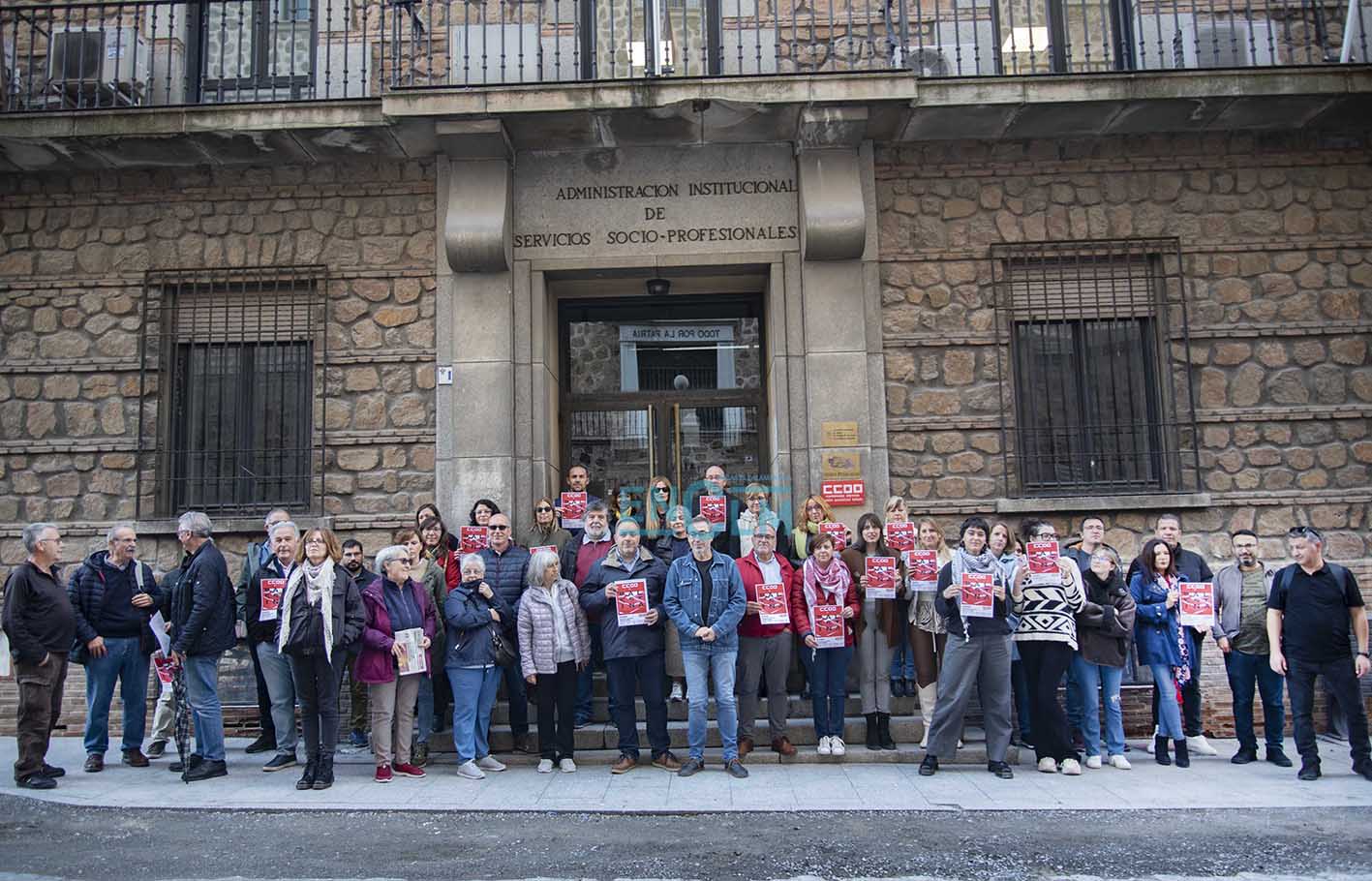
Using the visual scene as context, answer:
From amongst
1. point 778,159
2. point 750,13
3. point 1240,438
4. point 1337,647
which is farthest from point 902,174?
point 1337,647

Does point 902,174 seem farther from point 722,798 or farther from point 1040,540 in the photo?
point 722,798

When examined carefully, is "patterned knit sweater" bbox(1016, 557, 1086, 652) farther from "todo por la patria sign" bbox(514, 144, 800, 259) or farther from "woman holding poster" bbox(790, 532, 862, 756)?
"todo por la patria sign" bbox(514, 144, 800, 259)

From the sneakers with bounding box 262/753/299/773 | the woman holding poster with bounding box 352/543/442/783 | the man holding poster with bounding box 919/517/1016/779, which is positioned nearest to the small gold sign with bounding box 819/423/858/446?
the man holding poster with bounding box 919/517/1016/779

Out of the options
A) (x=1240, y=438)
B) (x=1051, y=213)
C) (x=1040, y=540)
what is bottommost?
(x=1040, y=540)

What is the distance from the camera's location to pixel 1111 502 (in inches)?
422

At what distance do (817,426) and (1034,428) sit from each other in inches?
86.9

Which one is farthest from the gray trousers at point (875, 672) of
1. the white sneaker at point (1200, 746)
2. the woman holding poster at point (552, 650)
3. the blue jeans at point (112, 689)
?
the blue jeans at point (112, 689)

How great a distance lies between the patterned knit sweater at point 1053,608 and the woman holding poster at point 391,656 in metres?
4.67

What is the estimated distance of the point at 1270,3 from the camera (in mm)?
11617

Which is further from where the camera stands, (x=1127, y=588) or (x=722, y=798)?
(x=1127, y=588)

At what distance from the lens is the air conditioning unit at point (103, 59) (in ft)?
38.3

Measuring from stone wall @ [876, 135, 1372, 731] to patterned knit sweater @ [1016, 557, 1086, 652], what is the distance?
2.19 meters

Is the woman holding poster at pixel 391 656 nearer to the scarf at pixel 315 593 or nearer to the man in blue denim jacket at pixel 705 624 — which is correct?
the scarf at pixel 315 593

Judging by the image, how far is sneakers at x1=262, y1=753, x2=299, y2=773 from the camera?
343 inches
